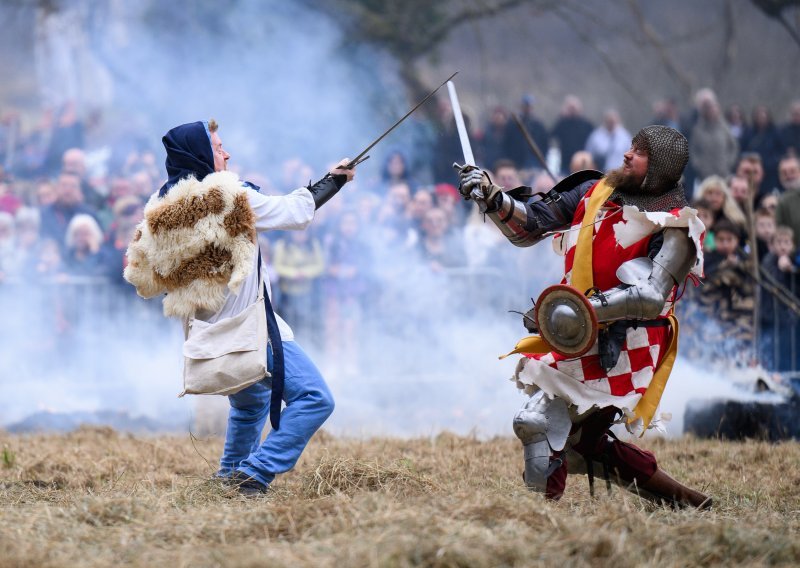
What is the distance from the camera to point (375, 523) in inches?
143

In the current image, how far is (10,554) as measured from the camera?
3.37 meters

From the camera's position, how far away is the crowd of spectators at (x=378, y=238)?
379 inches

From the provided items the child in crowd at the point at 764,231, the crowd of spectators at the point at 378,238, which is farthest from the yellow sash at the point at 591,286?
the child in crowd at the point at 764,231

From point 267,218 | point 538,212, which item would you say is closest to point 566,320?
point 538,212

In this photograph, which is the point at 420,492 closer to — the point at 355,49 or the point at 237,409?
the point at 237,409

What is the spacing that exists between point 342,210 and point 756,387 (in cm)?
390

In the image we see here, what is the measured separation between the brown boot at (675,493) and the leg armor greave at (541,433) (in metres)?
0.46

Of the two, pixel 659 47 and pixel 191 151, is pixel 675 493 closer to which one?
pixel 191 151

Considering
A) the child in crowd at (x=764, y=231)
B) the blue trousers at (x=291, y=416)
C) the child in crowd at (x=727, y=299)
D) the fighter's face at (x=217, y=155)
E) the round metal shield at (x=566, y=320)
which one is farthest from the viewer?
the child in crowd at (x=764, y=231)

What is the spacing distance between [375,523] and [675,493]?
163cm

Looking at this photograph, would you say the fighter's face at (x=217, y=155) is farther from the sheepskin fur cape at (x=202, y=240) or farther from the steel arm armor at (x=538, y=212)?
the steel arm armor at (x=538, y=212)

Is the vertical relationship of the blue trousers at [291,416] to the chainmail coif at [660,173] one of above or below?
below

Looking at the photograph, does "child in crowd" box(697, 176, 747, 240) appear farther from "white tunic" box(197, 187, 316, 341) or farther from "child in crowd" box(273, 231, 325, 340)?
"white tunic" box(197, 187, 316, 341)

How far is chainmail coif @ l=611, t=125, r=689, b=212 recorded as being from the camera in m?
4.61
